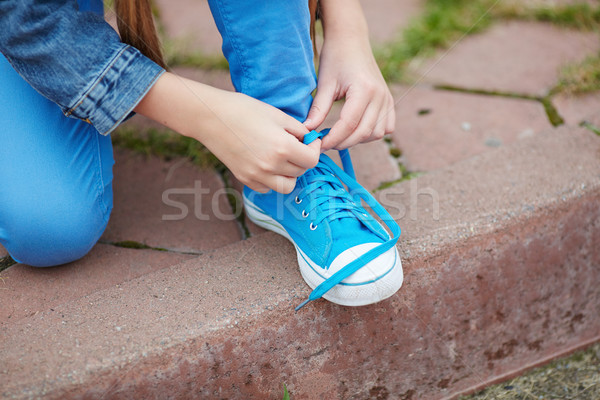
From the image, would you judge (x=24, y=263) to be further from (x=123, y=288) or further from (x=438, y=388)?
(x=438, y=388)

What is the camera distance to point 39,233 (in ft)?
2.83

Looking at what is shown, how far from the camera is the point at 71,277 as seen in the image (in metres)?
0.91

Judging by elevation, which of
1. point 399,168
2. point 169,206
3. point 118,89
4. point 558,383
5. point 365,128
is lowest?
point 558,383

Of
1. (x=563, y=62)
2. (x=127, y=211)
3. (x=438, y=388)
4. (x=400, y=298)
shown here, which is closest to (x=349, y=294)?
(x=400, y=298)

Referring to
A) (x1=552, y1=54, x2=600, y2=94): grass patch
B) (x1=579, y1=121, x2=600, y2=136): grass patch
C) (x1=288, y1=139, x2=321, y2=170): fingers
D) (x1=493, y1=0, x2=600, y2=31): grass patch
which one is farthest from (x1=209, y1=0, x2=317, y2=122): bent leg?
(x1=493, y1=0, x2=600, y2=31): grass patch

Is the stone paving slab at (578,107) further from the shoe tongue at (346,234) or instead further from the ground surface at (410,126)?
the shoe tongue at (346,234)

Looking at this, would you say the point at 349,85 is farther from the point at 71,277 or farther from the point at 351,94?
the point at 71,277

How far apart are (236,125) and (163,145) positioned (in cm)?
56

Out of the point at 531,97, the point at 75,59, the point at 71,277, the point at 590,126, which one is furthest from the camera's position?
the point at 531,97

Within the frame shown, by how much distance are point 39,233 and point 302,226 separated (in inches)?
16.9

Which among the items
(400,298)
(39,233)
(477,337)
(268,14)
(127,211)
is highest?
(268,14)

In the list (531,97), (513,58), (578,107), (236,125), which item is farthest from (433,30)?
(236,125)

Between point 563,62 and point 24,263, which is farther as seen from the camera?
point 563,62

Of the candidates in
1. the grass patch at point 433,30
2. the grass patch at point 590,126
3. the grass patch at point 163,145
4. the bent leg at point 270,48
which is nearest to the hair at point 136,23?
the bent leg at point 270,48
